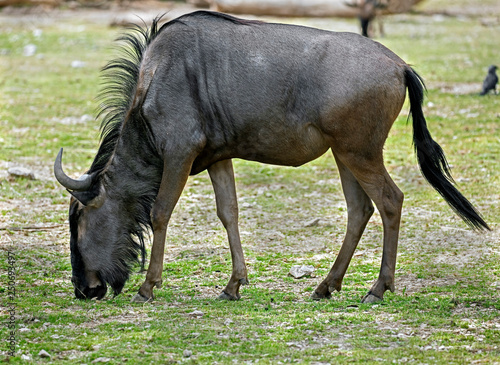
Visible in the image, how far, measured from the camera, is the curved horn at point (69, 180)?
20.9 ft

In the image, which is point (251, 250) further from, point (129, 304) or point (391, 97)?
point (391, 97)

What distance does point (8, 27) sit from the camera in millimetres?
24844

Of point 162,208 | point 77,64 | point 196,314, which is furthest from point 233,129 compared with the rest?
point 77,64

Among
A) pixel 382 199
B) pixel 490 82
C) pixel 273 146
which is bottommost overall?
pixel 490 82

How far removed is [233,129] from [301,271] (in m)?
1.56

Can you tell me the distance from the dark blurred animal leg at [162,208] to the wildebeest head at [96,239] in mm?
335

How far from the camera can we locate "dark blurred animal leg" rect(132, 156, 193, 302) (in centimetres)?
636

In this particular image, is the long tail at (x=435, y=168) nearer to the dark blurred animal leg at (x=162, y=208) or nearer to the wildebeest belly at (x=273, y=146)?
the wildebeest belly at (x=273, y=146)

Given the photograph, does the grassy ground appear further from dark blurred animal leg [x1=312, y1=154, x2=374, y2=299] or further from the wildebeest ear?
the wildebeest ear

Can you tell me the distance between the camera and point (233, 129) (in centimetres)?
640

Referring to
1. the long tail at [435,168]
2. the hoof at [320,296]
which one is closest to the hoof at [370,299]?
the hoof at [320,296]

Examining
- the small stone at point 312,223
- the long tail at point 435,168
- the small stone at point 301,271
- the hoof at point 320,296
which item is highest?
the long tail at point 435,168

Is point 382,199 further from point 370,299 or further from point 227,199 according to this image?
point 227,199

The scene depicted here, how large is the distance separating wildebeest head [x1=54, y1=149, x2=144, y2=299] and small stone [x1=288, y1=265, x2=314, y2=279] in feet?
5.03
